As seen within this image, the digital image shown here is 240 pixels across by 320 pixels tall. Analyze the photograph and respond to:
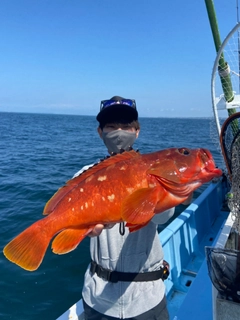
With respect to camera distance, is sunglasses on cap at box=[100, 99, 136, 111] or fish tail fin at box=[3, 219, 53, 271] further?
sunglasses on cap at box=[100, 99, 136, 111]

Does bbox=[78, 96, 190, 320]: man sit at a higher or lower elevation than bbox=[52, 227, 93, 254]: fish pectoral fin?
lower

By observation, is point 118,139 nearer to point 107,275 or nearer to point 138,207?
point 138,207

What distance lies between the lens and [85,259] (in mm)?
6578

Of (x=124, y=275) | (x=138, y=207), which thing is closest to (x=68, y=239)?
(x=138, y=207)

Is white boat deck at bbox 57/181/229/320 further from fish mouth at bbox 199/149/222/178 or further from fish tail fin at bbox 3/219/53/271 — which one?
fish mouth at bbox 199/149/222/178

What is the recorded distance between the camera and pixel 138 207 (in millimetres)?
1663

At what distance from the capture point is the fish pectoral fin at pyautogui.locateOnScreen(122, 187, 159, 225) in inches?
65.7

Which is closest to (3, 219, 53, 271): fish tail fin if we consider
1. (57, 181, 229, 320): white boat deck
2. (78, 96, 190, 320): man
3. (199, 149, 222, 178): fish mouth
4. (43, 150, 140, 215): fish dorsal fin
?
(43, 150, 140, 215): fish dorsal fin

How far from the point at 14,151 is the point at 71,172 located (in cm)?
964

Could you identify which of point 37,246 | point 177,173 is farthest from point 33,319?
point 177,173

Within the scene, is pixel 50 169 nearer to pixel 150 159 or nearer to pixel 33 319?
pixel 33 319

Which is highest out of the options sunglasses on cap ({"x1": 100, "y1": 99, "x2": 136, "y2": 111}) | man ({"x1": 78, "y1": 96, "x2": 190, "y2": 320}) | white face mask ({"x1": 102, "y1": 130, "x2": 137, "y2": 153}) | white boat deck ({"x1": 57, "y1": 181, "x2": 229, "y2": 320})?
sunglasses on cap ({"x1": 100, "y1": 99, "x2": 136, "y2": 111})

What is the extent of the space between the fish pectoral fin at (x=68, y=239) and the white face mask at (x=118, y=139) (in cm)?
98

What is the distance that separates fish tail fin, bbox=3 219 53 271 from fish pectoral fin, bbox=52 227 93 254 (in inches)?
3.8
